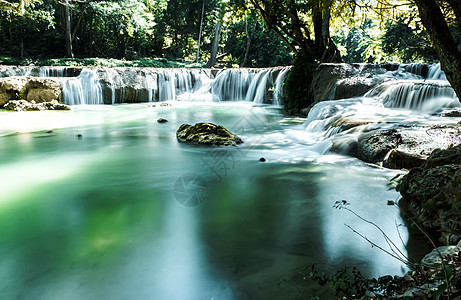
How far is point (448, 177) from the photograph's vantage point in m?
3.07

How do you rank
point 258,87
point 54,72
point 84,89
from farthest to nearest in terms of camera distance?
point 258,87 < point 54,72 < point 84,89

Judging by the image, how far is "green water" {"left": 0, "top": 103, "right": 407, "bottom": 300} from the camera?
2377mm

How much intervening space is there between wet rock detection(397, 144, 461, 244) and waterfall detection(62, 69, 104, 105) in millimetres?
16429

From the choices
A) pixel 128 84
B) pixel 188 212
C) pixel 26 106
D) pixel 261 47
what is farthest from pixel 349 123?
pixel 261 47

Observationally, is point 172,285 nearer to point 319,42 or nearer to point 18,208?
point 18,208

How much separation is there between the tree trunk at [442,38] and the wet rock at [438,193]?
0.81m

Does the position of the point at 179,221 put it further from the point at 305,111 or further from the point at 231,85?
the point at 231,85

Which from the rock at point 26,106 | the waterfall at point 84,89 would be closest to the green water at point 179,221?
the rock at point 26,106

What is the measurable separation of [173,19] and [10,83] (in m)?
25.3

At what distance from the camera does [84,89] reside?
16.8m

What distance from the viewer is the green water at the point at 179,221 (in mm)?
2377

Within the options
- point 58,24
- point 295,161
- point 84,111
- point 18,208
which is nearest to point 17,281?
point 18,208

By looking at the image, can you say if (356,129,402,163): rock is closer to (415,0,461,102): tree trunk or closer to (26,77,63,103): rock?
(415,0,461,102): tree trunk

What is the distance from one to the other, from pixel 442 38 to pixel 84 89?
17.2 metres
